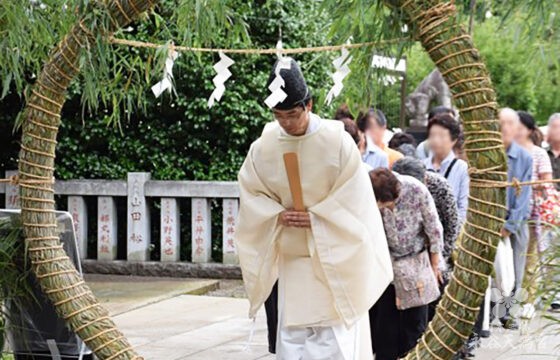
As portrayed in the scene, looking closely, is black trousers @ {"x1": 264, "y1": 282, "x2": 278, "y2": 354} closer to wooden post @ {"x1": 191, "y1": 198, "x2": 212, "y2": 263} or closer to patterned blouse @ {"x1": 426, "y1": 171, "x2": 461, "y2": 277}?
patterned blouse @ {"x1": 426, "y1": 171, "x2": 461, "y2": 277}

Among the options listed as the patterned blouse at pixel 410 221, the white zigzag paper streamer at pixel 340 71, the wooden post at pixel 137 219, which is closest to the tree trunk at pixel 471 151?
the white zigzag paper streamer at pixel 340 71

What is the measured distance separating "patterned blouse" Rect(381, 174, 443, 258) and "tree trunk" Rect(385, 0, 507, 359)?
6.85 ft

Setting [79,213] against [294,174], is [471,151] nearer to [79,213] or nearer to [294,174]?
[294,174]

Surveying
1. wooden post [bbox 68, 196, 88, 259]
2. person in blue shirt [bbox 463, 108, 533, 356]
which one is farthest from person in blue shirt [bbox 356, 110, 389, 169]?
wooden post [bbox 68, 196, 88, 259]

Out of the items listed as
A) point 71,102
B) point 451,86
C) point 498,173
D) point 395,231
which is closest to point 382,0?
Result: point 451,86

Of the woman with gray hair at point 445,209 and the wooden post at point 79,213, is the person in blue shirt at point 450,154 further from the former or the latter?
the wooden post at point 79,213

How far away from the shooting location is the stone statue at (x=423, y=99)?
2059 cm

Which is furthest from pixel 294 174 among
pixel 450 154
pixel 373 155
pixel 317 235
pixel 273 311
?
pixel 373 155

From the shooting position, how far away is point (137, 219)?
12805 millimetres

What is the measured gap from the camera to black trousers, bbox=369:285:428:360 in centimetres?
736

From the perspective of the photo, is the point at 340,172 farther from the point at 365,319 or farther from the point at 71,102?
the point at 71,102

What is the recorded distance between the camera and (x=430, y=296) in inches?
287

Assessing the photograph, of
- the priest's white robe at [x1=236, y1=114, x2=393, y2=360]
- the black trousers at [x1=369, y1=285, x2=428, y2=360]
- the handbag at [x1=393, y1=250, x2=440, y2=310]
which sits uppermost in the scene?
the priest's white robe at [x1=236, y1=114, x2=393, y2=360]

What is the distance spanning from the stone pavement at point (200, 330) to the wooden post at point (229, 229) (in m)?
0.71
